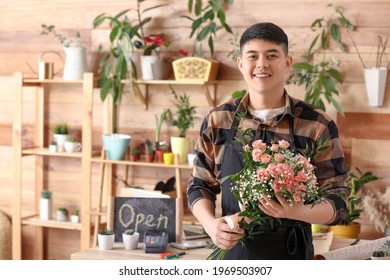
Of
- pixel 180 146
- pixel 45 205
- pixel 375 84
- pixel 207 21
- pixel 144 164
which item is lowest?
pixel 45 205

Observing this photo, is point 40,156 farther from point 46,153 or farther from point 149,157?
point 149,157

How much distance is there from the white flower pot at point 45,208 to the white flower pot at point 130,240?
2.08 meters

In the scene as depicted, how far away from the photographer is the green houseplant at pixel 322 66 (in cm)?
407

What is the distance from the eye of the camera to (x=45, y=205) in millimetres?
4824

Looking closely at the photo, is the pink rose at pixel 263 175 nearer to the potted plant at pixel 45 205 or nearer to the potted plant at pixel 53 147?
the potted plant at pixel 53 147

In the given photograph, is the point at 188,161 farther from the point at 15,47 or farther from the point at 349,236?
the point at 15,47

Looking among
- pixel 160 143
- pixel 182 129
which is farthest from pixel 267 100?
pixel 160 143

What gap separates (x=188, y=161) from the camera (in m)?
4.44

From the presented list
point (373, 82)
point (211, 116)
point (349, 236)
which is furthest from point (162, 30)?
point (211, 116)

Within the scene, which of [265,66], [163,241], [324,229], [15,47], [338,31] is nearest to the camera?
[265,66]

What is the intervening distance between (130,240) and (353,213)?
1.57 m

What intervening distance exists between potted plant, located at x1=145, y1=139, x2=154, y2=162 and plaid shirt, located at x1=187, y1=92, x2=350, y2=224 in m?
2.25

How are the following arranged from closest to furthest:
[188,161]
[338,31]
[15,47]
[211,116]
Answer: [211,116] → [338,31] → [188,161] → [15,47]

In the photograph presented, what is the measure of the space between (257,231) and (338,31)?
232cm
